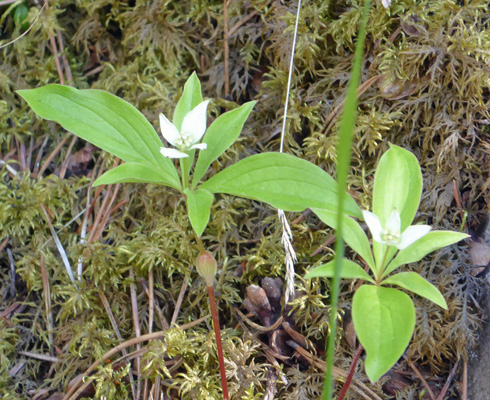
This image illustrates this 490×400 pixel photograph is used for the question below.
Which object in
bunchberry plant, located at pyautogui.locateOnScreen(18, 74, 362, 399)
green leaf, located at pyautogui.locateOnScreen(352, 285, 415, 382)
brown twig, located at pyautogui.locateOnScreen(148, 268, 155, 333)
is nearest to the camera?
green leaf, located at pyautogui.locateOnScreen(352, 285, 415, 382)

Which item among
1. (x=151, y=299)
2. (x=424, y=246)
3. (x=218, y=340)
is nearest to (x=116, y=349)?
(x=151, y=299)

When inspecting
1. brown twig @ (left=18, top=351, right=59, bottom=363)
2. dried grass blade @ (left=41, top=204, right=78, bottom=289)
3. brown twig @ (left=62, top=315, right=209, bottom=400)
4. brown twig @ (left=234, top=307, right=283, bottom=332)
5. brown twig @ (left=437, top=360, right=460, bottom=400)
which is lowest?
brown twig @ (left=437, top=360, right=460, bottom=400)

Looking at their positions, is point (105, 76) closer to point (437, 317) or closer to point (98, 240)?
point (98, 240)

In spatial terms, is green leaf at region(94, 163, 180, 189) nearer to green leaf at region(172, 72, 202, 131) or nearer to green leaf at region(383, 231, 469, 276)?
green leaf at region(172, 72, 202, 131)

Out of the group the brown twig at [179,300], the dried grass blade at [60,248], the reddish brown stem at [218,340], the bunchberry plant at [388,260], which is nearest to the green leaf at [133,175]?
the reddish brown stem at [218,340]

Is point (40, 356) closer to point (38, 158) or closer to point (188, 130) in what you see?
point (38, 158)

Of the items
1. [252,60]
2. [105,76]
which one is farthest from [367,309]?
[105,76]

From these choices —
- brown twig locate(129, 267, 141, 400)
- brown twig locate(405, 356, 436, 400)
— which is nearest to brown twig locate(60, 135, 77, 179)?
brown twig locate(129, 267, 141, 400)
